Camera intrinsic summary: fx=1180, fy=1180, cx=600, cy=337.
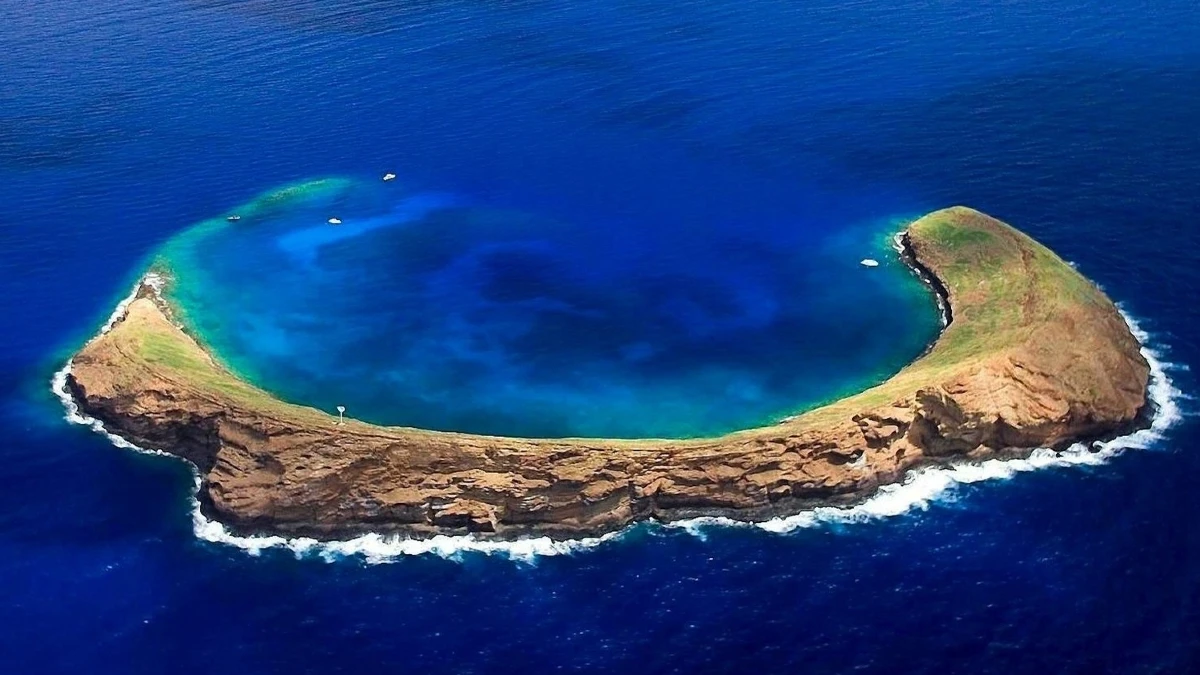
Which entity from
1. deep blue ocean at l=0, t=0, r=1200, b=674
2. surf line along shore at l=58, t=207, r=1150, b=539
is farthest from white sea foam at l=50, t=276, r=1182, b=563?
surf line along shore at l=58, t=207, r=1150, b=539

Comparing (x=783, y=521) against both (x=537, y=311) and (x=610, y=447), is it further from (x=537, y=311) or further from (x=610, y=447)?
(x=537, y=311)

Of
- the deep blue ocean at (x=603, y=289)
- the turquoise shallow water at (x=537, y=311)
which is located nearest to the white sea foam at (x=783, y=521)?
the deep blue ocean at (x=603, y=289)

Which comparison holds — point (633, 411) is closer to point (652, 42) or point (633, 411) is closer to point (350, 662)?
point (350, 662)

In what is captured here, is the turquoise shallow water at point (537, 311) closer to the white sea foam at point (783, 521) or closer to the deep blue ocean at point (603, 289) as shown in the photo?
the deep blue ocean at point (603, 289)

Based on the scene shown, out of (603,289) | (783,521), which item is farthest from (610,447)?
(603,289)

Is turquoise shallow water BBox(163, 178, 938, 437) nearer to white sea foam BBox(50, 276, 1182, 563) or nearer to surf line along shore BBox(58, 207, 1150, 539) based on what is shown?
surf line along shore BBox(58, 207, 1150, 539)

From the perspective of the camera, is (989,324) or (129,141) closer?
(989,324)

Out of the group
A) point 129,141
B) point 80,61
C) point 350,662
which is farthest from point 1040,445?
point 80,61
